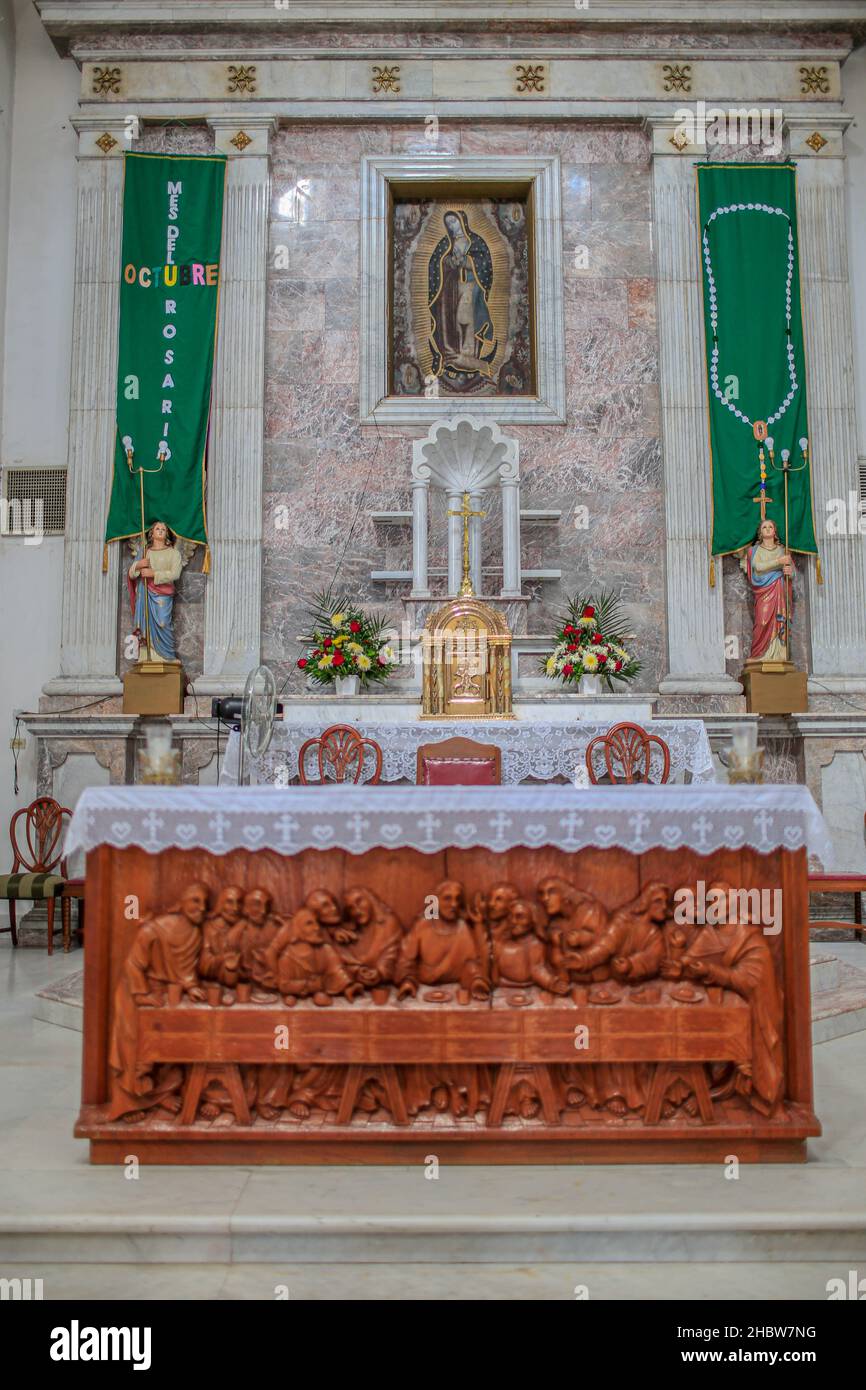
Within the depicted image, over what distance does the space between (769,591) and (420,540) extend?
3.01 metres

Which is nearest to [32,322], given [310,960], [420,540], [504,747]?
[420,540]

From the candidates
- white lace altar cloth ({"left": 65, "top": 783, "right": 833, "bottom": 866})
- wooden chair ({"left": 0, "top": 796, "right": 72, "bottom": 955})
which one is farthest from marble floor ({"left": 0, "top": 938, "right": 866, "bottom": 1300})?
wooden chair ({"left": 0, "top": 796, "right": 72, "bottom": 955})

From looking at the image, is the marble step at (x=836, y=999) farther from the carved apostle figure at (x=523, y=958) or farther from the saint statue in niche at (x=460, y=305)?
the saint statue in niche at (x=460, y=305)

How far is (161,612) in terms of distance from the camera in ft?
33.2

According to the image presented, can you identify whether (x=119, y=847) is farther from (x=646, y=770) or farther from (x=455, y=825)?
(x=646, y=770)

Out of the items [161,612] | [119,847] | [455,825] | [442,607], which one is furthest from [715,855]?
[161,612]

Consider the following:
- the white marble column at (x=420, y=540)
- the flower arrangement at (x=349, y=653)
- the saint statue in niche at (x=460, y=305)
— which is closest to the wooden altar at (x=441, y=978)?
the flower arrangement at (x=349, y=653)

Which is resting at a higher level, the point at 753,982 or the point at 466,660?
the point at 466,660

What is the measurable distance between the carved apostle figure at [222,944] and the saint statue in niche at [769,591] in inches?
281

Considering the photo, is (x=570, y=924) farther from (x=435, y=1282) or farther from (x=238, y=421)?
(x=238, y=421)

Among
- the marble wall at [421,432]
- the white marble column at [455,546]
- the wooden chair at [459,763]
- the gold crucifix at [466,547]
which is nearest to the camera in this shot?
the wooden chair at [459,763]

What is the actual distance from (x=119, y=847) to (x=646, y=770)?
189 inches

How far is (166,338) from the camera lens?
10359mm

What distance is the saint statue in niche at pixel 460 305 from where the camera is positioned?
10.9 metres
